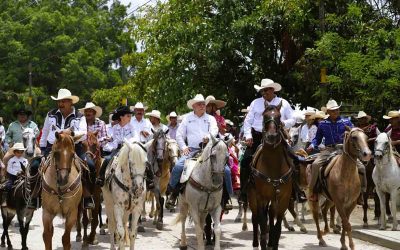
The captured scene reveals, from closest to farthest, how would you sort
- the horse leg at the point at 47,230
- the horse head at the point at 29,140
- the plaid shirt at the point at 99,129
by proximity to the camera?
the horse leg at the point at 47,230 < the plaid shirt at the point at 99,129 < the horse head at the point at 29,140

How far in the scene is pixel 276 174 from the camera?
11688 mm

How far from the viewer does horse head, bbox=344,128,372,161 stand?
12.4 m

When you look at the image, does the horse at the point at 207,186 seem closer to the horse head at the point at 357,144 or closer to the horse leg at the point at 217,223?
the horse leg at the point at 217,223

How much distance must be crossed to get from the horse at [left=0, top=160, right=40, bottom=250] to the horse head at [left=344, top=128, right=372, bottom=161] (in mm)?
5887

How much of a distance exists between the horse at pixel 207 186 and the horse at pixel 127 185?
0.92 m

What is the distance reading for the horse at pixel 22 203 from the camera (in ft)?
39.9

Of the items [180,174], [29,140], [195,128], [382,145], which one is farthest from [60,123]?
[382,145]

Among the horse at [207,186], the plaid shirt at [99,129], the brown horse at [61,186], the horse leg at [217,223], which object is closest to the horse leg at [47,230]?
the brown horse at [61,186]

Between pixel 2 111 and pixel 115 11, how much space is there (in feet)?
39.3

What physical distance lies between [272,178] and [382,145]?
4.68m

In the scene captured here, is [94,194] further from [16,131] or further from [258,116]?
[16,131]

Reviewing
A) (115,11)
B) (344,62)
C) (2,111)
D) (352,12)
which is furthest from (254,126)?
Answer: (115,11)

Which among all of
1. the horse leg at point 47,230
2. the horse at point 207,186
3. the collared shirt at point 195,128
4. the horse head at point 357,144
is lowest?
the horse leg at point 47,230

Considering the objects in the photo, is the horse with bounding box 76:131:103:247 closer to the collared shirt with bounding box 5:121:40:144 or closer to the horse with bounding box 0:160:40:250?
the horse with bounding box 0:160:40:250
